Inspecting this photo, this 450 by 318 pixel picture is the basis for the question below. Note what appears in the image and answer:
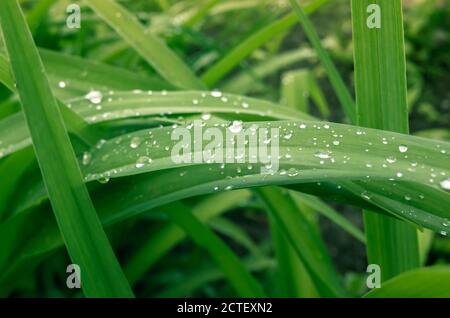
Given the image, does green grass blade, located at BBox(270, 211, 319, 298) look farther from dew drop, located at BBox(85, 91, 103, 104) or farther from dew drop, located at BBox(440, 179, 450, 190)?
dew drop, located at BBox(440, 179, 450, 190)

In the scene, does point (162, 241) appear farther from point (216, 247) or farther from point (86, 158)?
point (86, 158)

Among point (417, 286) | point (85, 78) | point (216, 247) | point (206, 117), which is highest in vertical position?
point (85, 78)

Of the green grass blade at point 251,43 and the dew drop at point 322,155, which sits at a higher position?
the green grass blade at point 251,43

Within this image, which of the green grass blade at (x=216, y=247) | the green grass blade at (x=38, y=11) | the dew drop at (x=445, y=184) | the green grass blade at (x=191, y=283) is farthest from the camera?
the green grass blade at (x=191, y=283)

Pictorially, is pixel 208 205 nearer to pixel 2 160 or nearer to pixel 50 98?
pixel 2 160

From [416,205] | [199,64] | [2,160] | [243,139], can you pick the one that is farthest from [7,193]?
[199,64]

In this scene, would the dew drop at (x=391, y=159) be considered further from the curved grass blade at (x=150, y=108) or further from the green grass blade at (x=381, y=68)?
the curved grass blade at (x=150, y=108)

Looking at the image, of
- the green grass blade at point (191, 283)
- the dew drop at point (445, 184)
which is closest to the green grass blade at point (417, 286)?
the dew drop at point (445, 184)

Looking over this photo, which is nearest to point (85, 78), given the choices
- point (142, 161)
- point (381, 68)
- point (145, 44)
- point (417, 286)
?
point (145, 44)
